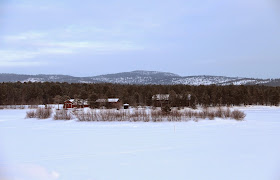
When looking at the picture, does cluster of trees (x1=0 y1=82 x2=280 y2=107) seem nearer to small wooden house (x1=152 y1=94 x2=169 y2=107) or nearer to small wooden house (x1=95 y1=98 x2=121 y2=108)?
small wooden house (x1=152 y1=94 x2=169 y2=107)

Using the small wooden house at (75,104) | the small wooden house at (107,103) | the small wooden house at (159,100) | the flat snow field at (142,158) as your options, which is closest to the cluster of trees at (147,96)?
the small wooden house at (159,100)

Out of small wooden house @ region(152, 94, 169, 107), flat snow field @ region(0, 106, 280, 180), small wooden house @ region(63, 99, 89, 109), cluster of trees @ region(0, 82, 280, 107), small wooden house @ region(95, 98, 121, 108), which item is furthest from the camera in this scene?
cluster of trees @ region(0, 82, 280, 107)

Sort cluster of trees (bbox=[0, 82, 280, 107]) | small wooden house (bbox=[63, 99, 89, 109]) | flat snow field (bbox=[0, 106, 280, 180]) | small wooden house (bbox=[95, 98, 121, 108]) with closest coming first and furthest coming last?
flat snow field (bbox=[0, 106, 280, 180]) < small wooden house (bbox=[95, 98, 121, 108]) < small wooden house (bbox=[63, 99, 89, 109]) < cluster of trees (bbox=[0, 82, 280, 107])

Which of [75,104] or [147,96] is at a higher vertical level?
[147,96]

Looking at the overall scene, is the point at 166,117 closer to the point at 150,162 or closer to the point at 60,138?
the point at 60,138

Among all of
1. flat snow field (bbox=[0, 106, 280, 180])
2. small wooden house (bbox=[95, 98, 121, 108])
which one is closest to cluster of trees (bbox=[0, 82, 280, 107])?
small wooden house (bbox=[95, 98, 121, 108])

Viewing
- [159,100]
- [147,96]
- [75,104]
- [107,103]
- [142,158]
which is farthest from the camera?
[147,96]

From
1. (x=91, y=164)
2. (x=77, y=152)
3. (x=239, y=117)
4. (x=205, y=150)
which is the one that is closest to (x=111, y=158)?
(x=91, y=164)

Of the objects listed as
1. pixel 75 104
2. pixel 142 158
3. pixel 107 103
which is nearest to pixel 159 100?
pixel 107 103

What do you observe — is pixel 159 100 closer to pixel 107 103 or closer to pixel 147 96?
pixel 147 96

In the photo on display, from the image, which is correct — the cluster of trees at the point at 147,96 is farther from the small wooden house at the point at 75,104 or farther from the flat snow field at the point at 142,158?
the flat snow field at the point at 142,158

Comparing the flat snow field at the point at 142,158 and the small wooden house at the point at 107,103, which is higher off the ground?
the small wooden house at the point at 107,103

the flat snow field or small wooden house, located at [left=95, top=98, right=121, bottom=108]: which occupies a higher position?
small wooden house, located at [left=95, top=98, right=121, bottom=108]

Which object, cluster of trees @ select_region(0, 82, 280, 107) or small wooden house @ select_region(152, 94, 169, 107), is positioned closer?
small wooden house @ select_region(152, 94, 169, 107)
